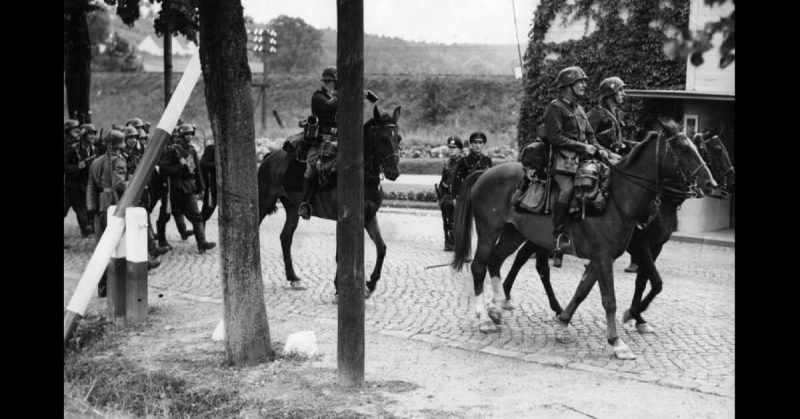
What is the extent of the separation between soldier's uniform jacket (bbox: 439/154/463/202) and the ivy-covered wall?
15.8ft

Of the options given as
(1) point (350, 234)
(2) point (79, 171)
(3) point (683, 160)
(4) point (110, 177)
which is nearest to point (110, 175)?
(4) point (110, 177)

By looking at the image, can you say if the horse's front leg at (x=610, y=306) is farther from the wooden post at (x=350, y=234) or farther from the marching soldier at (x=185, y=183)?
the marching soldier at (x=185, y=183)

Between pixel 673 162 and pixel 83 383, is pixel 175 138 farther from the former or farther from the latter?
pixel 673 162

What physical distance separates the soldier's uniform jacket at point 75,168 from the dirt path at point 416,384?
8107 millimetres

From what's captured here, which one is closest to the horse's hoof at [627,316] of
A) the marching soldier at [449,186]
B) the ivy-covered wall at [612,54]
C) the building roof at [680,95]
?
the marching soldier at [449,186]

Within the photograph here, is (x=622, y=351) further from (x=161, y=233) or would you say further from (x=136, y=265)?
(x=161, y=233)

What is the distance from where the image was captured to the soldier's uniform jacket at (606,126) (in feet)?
34.1

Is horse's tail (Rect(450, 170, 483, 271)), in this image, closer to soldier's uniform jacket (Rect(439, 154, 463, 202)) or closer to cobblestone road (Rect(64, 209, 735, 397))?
cobblestone road (Rect(64, 209, 735, 397))

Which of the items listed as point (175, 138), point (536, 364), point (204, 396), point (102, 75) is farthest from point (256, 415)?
point (102, 75)

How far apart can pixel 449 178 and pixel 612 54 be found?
6292mm

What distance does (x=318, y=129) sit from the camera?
11.5 metres

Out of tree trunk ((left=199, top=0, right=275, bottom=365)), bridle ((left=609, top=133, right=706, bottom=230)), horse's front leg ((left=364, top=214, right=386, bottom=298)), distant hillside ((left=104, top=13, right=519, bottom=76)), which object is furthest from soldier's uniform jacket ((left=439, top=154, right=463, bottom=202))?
distant hillside ((left=104, top=13, right=519, bottom=76))

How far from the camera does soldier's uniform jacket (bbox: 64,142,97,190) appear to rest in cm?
1638
